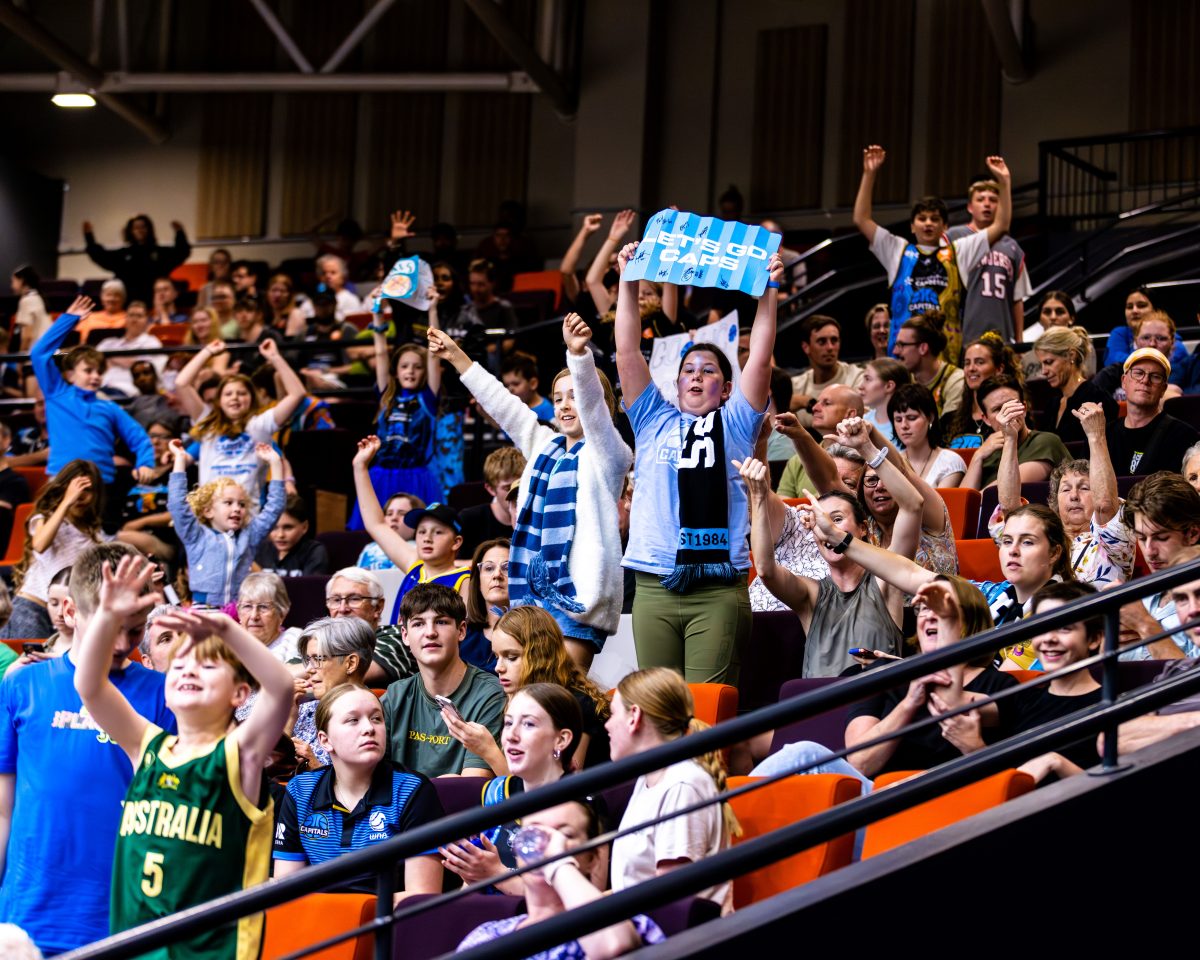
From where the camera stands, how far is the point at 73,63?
14.3m

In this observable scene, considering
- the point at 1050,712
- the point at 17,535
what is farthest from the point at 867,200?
the point at 1050,712

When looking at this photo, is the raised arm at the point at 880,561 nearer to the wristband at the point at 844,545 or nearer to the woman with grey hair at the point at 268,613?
the wristband at the point at 844,545

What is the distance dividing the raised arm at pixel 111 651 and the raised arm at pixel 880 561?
2.07 m

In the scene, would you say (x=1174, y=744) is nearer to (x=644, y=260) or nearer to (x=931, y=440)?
(x=644, y=260)

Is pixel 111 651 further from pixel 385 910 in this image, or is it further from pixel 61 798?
pixel 385 910

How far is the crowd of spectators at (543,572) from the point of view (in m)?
3.45

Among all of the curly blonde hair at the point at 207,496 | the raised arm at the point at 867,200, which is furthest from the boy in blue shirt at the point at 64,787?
the raised arm at the point at 867,200

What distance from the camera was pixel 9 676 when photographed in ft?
12.8

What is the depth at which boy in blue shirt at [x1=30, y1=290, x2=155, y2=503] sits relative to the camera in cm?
855

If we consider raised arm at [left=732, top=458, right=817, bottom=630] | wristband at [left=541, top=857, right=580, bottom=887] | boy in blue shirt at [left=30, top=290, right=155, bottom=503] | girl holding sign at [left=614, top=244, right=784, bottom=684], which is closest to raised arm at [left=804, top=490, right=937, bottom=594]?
raised arm at [left=732, top=458, right=817, bottom=630]

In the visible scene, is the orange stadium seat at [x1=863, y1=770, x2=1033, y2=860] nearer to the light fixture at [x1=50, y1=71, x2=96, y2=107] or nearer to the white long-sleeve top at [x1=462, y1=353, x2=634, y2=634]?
the white long-sleeve top at [x1=462, y1=353, x2=634, y2=634]

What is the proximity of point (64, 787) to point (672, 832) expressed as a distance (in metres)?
1.34

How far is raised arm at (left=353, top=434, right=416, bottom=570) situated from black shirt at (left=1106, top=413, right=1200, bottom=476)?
2668 millimetres

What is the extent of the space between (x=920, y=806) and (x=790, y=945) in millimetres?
751
